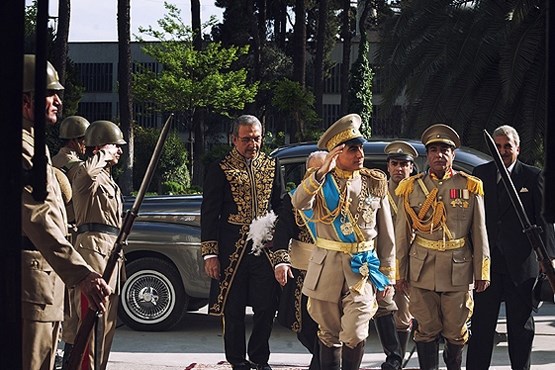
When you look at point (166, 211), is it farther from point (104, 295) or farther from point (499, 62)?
point (499, 62)

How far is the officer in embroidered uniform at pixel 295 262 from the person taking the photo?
287 inches

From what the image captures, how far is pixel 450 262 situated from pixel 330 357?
1.15 metres

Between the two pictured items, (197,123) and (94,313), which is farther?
(197,123)

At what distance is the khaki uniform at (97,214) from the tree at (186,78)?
3076 centimetres

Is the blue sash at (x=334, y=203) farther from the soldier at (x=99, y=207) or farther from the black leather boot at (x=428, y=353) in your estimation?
the soldier at (x=99, y=207)

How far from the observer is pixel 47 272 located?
424cm

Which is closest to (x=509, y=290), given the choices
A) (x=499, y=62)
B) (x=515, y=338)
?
(x=515, y=338)

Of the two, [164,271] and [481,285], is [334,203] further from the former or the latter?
[164,271]

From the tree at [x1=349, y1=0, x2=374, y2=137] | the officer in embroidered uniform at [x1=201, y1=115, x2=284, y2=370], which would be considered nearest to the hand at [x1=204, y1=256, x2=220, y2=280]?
the officer in embroidered uniform at [x1=201, y1=115, x2=284, y2=370]

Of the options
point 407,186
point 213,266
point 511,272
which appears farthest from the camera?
point 213,266

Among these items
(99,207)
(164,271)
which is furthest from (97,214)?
(164,271)

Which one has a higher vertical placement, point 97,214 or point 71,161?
point 71,161

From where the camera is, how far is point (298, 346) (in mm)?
9781

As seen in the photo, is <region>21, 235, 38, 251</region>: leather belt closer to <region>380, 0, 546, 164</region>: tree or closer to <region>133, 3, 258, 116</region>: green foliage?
<region>380, 0, 546, 164</region>: tree
